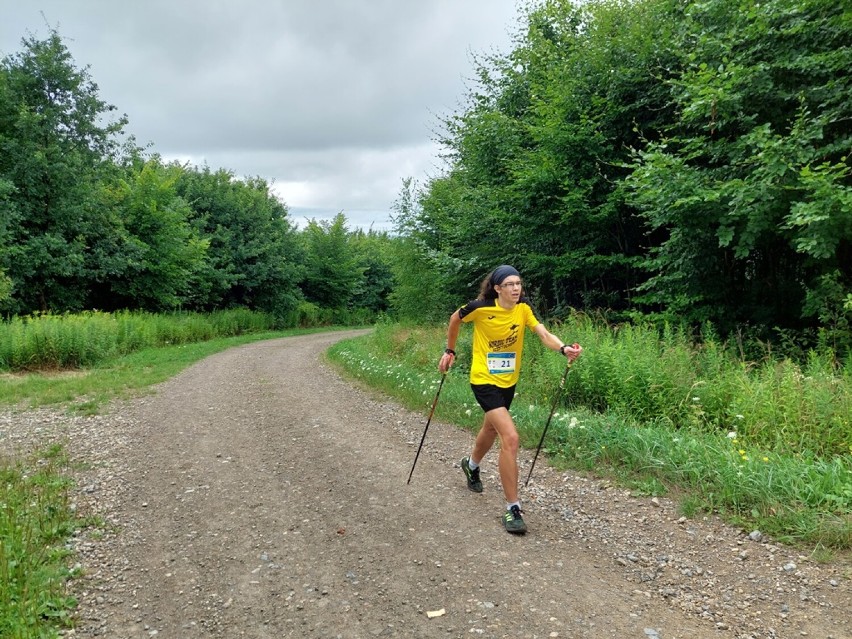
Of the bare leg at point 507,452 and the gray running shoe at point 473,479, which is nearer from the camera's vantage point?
the bare leg at point 507,452

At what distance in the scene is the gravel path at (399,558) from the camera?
10.5ft

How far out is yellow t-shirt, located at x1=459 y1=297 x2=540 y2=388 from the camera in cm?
463

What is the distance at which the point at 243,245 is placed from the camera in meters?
28.8

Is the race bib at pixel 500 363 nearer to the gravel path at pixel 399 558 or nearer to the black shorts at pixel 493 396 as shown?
the black shorts at pixel 493 396

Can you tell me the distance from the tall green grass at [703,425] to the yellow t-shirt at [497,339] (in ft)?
5.56

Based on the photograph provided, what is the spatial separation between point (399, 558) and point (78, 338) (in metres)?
13.4

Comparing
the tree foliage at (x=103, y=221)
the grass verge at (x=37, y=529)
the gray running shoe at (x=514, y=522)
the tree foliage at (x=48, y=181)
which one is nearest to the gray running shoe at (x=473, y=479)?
the gray running shoe at (x=514, y=522)

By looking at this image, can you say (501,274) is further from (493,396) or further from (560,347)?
(493,396)

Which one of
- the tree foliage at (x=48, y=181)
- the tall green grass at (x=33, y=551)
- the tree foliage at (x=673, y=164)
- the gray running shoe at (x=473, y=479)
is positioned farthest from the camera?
the tree foliage at (x=48, y=181)

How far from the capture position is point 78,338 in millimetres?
13766

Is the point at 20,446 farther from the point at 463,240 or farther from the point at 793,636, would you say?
the point at 463,240

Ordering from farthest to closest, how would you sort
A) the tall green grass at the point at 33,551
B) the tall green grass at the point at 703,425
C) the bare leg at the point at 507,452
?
the bare leg at the point at 507,452, the tall green grass at the point at 703,425, the tall green grass at the point at 33,551

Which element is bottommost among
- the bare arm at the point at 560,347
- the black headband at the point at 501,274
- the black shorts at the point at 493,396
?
the black shorts at the point at 493,396

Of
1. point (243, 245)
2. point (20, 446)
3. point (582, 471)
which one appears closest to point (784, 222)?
point (582, 471)
